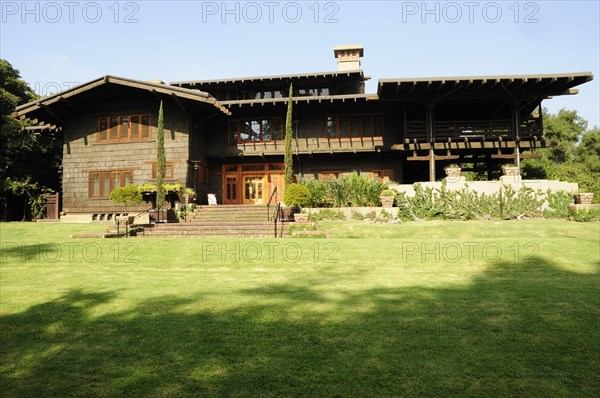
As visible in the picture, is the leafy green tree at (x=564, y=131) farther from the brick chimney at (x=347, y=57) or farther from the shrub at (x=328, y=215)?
the shrub at (x=328, y=215)

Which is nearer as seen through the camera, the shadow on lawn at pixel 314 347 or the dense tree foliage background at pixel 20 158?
the shadow on lawn at pixel 314 347

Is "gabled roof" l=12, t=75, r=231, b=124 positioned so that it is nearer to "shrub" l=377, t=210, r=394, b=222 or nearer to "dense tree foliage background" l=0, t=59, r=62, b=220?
"dense tree foliage background" l=0, t=59, r=62, b=220

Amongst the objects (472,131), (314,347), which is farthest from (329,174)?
(314,347)

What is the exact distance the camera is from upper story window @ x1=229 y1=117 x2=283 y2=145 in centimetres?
2573

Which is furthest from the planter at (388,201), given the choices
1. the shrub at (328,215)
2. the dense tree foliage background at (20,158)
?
the dense tree foliage background at (20,158)

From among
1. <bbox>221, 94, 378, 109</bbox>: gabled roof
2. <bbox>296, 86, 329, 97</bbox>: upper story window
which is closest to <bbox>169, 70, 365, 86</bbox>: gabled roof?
<bbox>296, 86, 329, 97</bbox>: upper story window

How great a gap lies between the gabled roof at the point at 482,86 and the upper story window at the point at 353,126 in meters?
2.59

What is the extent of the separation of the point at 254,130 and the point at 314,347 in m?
23.1

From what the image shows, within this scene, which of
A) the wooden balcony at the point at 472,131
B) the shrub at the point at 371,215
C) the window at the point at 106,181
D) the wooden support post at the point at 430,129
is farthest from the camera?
the window at the point at 106,181

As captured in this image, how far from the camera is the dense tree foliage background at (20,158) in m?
25.1

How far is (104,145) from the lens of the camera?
2428 centimetres

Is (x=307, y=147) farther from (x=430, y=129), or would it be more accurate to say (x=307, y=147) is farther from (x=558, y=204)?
(x=558, y=204)

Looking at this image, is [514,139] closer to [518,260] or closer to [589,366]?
[518,260]

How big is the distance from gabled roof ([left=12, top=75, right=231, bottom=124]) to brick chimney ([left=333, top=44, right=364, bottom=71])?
10.8 meters
